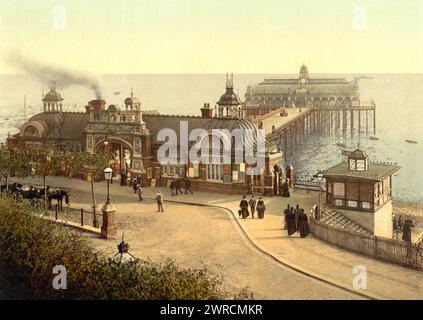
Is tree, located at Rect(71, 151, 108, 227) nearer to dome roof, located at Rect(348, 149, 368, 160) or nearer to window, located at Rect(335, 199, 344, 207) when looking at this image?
window, located at Rect(335, 199, 344, 207)

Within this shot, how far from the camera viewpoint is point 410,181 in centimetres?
3002

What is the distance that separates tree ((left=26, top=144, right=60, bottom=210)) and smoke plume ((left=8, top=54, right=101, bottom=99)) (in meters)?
2.18

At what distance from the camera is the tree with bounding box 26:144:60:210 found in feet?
62.3

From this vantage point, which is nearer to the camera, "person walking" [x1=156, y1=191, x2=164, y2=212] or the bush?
the bush

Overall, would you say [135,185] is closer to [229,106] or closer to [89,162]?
[89,162]

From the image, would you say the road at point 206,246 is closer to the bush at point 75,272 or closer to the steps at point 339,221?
the bush at point 75,272

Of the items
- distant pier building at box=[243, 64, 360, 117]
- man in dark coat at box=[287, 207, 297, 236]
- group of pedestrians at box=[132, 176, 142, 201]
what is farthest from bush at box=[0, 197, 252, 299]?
distant pier building at box=[243, 64, 360, 117]

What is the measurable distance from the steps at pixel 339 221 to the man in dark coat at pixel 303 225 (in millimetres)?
1561

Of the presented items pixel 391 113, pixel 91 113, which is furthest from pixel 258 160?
pixel 391 113

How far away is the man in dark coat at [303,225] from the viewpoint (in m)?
16.5

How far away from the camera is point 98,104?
21625 millimetres
